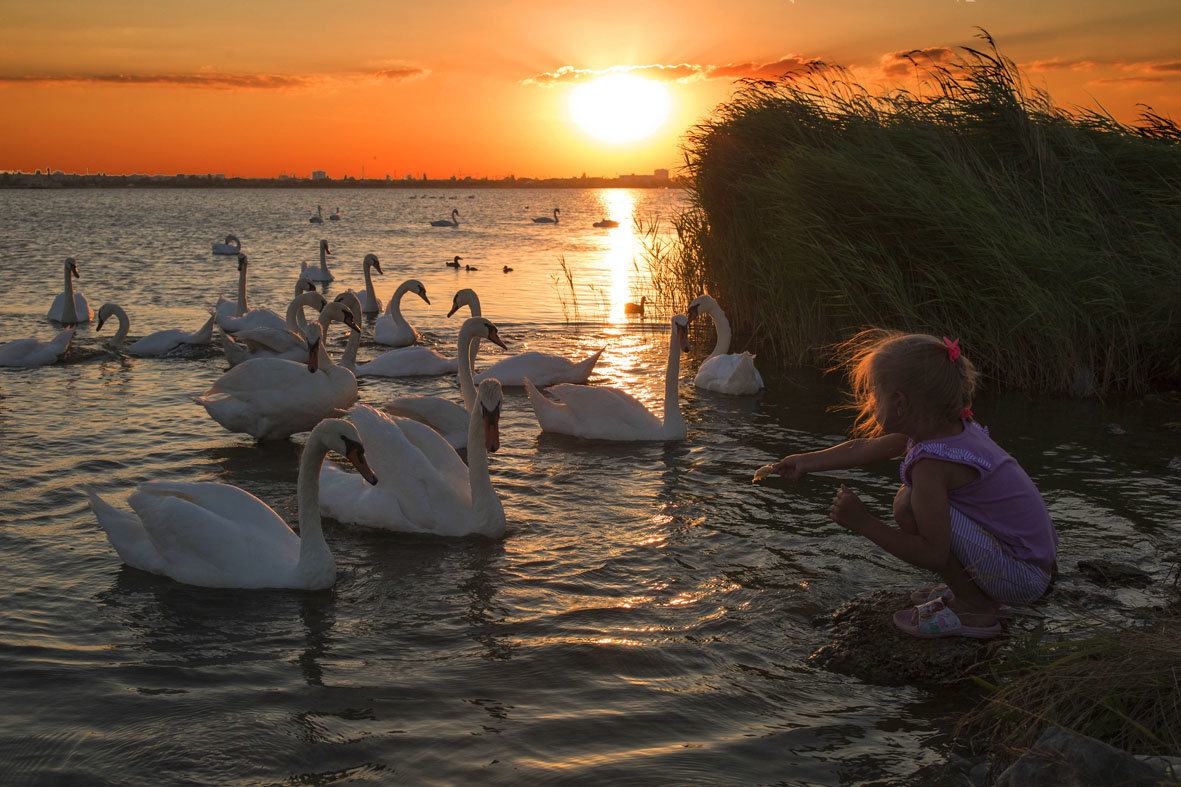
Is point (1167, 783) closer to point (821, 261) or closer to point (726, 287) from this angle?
point (821, 261)

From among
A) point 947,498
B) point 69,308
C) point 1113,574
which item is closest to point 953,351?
point 947,498

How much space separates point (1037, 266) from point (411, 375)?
289 inches

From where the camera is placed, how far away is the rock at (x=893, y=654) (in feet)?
14.2

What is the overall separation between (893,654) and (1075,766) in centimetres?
155

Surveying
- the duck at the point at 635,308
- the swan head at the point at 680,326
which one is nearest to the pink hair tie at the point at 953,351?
the swan head at the point at 680,326

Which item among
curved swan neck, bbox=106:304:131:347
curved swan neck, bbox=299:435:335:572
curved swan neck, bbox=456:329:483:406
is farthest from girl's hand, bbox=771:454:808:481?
curved swan neck, bbox=106:304:131:347

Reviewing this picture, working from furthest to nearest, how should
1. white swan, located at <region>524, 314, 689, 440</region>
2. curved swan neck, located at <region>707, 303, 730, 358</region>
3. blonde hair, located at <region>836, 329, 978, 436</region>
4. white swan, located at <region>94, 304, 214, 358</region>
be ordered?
white swan, located at <region>94, 304, 214, 358</region> → curved swan neck, located at <region>707, 303, 730, 358</region> → white swan, located at <region>524, 314, 689, 440</region> → blonde hair, located at <region>836, 329, 978, 436</region>

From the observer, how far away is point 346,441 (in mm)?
5273

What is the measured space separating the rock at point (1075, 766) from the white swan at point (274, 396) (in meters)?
6.77

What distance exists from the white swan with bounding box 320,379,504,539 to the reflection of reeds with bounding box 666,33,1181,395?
6570mm

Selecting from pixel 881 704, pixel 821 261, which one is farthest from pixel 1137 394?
pixel 881 704

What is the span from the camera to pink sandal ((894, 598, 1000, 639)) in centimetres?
446

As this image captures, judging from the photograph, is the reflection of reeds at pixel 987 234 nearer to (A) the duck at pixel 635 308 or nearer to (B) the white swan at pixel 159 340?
(A) the duck at pixel 635 308

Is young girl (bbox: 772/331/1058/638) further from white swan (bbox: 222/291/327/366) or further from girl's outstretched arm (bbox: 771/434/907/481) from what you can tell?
white swan (bbox: 222/291/327/366)
